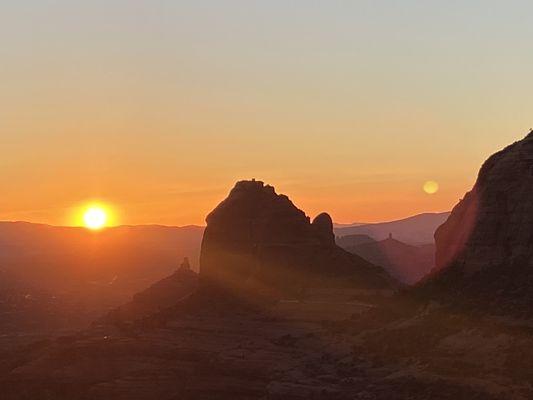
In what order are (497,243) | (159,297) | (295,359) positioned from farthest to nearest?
(159,297) → (295,359) → (497,243)

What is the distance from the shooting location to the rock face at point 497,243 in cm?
5269

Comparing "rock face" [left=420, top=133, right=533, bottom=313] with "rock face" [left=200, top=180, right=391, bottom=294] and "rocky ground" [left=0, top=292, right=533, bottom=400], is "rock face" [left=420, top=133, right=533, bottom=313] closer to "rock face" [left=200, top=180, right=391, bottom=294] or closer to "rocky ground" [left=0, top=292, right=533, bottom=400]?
"rocky ground" [left=0, top=292, right=533, bottom=400]

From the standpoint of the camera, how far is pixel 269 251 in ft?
273

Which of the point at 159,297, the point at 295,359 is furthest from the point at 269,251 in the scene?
the point at 295,359

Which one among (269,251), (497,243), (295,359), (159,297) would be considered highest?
(497,243)

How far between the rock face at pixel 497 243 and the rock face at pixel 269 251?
21047 mm

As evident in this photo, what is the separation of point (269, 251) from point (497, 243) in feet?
105

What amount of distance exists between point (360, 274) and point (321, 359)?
2724 cm

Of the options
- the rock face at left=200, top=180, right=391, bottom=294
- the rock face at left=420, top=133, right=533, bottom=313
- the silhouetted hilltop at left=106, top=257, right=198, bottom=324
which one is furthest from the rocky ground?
the silhouetted hilltop at left=106, top=257, right=198, bottom=324

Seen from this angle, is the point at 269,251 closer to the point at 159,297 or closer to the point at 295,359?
the point at 159,297

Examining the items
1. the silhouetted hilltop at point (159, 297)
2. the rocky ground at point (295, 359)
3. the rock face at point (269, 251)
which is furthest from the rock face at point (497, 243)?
the silhouetted hilltop at point (159, 297)

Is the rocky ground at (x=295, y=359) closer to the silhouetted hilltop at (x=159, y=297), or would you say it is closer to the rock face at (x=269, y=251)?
the rock face at (x=269, y=251)

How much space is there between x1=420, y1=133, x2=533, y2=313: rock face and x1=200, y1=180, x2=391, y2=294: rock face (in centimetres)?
2105

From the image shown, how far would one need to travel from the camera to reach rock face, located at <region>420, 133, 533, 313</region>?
52.7 metres
